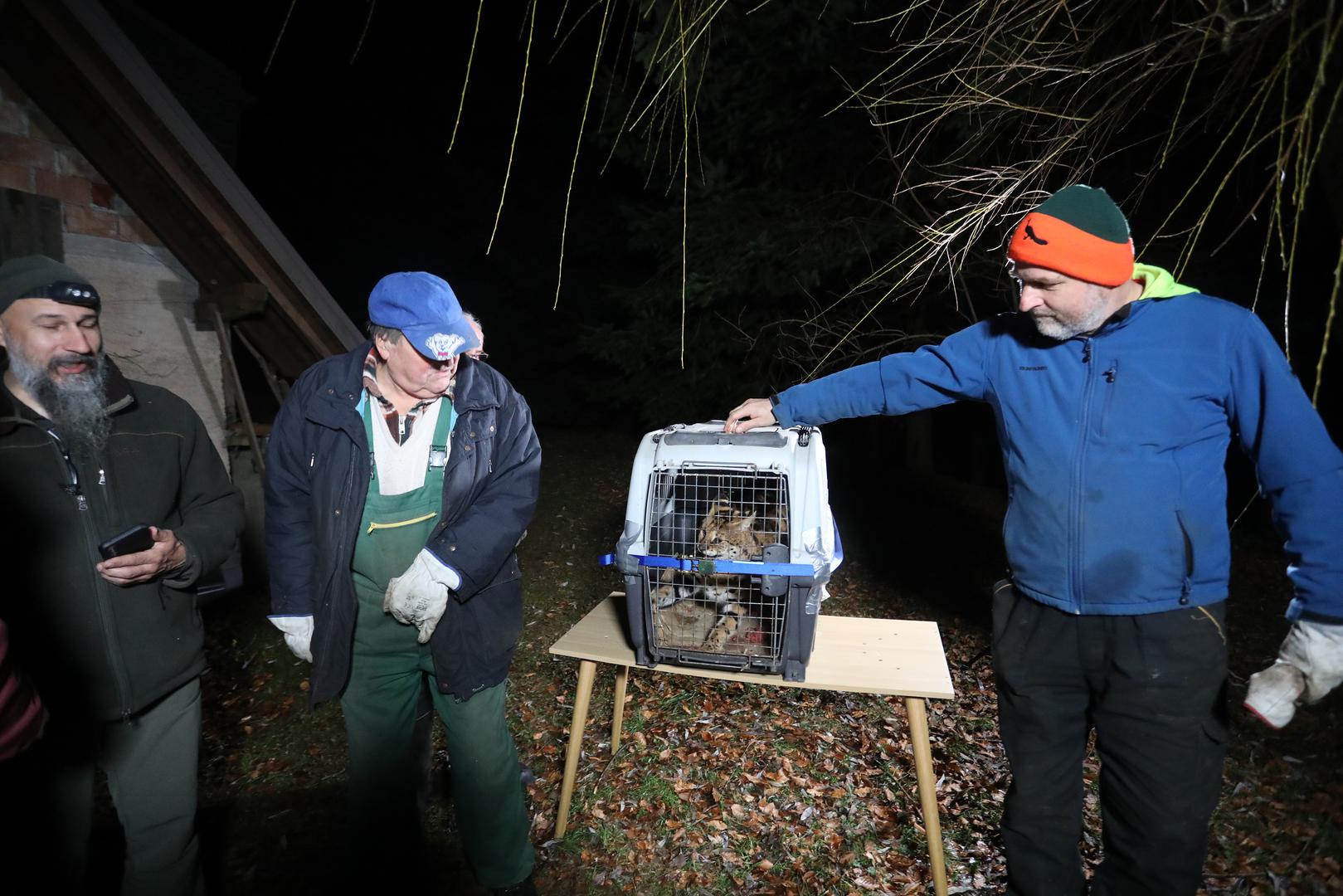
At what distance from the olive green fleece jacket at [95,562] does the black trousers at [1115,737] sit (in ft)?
7.99

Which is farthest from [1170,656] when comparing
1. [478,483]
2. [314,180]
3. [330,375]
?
[314,180]

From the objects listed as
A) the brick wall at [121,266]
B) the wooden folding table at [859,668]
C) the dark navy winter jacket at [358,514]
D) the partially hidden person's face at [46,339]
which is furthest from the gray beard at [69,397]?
the brick wall at [121,266]

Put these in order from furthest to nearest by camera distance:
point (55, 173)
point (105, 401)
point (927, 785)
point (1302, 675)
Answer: point (55, 173)
point (927, 785)
point (105, 401)
point (1302, 675)

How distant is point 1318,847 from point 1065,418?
2558mm

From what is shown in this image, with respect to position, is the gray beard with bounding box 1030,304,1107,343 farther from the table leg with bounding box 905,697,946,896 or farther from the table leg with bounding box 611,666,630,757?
the table leg with bounding box 611,666,630,757

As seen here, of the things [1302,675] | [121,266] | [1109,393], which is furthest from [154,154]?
[1302,675]

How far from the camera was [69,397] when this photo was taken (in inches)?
73.9

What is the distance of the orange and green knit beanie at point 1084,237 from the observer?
66.8 inches

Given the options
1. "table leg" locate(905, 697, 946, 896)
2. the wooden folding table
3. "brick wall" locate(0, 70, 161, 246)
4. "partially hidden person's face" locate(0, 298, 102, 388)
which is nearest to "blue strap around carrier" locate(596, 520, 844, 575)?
the wooden folding table

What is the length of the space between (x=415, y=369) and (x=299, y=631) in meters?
0.93

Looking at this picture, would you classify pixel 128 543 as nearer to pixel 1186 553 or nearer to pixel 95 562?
pixel 95 562

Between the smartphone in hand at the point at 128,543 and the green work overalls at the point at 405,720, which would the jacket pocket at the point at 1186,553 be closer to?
the green work overalls at the point at 405,720

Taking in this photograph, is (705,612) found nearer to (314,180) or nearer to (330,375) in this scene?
(330,375)

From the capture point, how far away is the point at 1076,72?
1.43m
